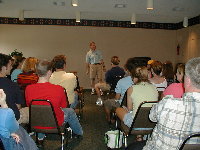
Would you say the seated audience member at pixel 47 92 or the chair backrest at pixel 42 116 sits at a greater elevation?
the seated audience member at pixel 47 92

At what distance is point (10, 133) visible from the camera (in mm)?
1900

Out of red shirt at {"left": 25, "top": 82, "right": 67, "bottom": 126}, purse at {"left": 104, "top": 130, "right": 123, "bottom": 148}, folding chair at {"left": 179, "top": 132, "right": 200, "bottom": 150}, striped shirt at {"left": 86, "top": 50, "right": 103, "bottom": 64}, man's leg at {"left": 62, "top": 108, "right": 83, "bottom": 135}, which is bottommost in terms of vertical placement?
purse at {"left": 104, "top": 130, "right": 123, "bottom": 148}

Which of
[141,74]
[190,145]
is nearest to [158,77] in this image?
[141,74]

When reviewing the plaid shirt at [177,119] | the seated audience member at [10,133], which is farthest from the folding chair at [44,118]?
the plaid shirt at [177,119]

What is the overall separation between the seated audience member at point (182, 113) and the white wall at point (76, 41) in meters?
8.93

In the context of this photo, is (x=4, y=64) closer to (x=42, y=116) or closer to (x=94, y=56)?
(x=42, y=116)

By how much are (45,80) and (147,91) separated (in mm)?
1259

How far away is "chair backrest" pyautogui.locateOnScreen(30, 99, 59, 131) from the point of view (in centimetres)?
285

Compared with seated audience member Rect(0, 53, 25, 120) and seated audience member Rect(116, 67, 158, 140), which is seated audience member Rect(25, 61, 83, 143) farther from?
seated audience member Rect(116, 67, 158, 140)

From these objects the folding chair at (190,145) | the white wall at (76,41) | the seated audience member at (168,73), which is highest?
the white wall at (76,41)

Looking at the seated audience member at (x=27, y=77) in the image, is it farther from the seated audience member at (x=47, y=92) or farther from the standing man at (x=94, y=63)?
the standing man at (x=94, y=63)

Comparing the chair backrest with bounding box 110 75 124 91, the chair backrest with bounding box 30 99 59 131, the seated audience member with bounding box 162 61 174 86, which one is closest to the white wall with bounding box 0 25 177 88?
the chair backrest with bounding box 110 75 124 91

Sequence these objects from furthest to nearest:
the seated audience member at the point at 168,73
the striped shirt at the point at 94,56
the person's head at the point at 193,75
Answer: the striped shirt at the point at 94,56 < the seated audience member at the point at 168,73 < the person's head at the point at 193,75

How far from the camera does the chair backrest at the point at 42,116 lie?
2846mm
